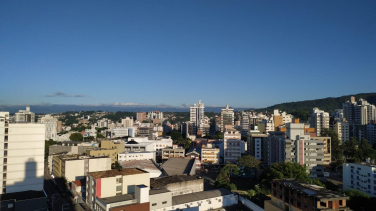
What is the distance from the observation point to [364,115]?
44.8m

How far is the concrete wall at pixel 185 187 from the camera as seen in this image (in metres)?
15.1

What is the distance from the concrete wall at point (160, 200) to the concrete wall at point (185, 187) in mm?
1990

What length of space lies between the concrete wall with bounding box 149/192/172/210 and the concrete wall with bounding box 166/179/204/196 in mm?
1990

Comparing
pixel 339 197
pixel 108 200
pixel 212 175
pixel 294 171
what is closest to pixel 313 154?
pixel 294 171

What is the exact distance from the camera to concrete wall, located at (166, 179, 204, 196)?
49.4 feet

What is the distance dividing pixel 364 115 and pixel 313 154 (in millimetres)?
31457

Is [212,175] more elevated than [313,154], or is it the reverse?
[313,154]

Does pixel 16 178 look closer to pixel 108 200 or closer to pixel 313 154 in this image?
pixel 108 200

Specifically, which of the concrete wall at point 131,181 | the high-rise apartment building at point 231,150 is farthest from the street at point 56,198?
the high-rise apartment building at point 231,150

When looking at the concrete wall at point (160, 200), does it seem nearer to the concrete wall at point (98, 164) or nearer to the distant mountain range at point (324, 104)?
the concrete wall at point (98, 164)

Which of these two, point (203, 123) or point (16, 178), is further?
point (203, 123)

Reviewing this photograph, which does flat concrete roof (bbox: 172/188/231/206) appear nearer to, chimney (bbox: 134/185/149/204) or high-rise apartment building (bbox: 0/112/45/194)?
chimney (bbox: 134/185/149/204)

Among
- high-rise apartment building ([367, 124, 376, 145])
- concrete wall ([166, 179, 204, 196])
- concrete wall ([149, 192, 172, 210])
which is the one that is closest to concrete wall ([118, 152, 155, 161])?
concrete wall ([166, 179, 204, 196])

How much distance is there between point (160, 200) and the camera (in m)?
12.5
